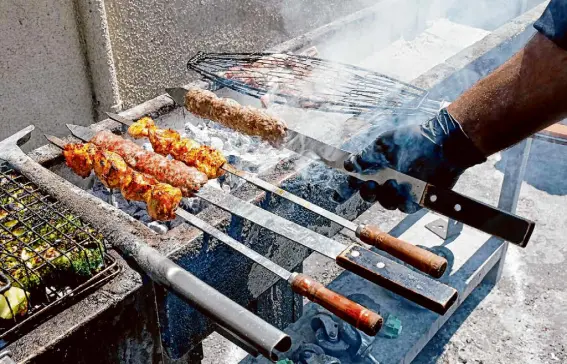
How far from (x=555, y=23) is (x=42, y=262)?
8.91 feet

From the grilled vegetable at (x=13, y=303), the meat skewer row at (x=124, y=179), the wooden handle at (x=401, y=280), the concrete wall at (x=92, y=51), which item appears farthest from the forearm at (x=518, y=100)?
the concrete wall at (x=92, y=51)

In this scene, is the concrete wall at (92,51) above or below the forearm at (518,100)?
below

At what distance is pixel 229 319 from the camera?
→ 2193 millimetres

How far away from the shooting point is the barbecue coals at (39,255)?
2395mm

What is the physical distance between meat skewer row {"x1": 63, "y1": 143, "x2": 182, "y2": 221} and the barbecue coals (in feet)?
1.48

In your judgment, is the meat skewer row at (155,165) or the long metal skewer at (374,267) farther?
the meat skewer row at (155,165)

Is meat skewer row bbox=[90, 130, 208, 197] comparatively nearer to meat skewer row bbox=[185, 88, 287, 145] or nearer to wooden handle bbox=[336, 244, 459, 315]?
meat skewer row bbox=[185, 88, 287, 145]

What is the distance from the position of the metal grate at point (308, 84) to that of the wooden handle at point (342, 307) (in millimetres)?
2119

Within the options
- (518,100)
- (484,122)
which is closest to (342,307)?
(484,122)

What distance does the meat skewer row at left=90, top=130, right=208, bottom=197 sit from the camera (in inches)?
128

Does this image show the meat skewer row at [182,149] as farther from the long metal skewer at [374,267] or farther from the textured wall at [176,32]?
the textured wall at [176,32]

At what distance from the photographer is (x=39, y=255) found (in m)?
2.56

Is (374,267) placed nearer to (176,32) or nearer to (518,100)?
(518,100)

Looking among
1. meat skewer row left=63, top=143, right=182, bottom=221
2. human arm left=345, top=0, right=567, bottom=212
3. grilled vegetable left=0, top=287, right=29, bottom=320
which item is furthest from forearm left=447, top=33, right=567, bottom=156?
grilled vegetable left=0, top=287, right=29, bottom=320
